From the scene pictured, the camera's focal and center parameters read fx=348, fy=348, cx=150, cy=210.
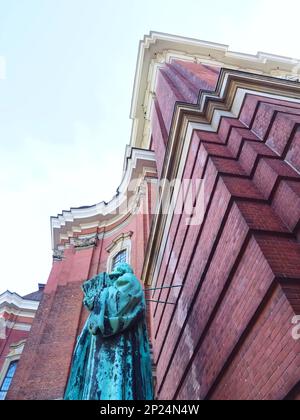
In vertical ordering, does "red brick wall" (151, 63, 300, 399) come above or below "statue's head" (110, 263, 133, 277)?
above

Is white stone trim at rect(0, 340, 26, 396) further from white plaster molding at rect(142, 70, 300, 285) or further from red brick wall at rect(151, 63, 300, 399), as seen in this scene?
white plaster molding at rect(142, 70, 300, 285)

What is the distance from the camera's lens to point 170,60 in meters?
17.0

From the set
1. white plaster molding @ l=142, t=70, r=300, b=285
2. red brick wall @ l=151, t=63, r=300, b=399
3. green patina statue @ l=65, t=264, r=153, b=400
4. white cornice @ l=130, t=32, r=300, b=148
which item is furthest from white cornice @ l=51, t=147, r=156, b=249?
green patina statue @ l=65, t=264, r=153, b=400

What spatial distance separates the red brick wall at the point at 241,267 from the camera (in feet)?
11.5

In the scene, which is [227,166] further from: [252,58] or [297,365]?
[252,58]

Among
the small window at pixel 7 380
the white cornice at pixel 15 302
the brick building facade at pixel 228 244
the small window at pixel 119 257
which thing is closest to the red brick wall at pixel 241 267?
the brick building facade at pixel 228 244

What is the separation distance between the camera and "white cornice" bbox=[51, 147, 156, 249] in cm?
1766

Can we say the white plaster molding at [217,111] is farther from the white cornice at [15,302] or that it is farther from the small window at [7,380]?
the white cornice at [15,302]

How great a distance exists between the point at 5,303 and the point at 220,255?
17.5m

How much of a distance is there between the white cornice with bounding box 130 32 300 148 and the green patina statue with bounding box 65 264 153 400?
1365cm

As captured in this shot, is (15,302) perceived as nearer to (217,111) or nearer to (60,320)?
(60,320)

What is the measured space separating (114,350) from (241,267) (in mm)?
1839

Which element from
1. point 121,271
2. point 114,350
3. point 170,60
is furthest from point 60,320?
point 170,60
